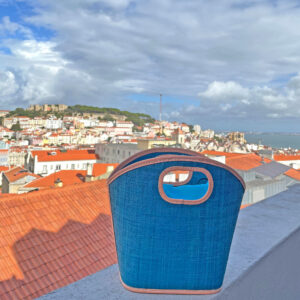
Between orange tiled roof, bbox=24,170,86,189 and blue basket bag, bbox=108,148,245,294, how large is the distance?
52.6 feet

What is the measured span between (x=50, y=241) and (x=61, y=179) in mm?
14276

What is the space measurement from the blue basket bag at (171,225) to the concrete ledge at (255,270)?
7 centimetres

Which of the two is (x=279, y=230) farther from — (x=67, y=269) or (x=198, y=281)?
(x=67, y=269)

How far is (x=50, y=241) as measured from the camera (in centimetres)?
509

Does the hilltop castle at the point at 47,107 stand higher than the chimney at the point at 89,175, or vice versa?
the hilltop castle at the point at 47,107

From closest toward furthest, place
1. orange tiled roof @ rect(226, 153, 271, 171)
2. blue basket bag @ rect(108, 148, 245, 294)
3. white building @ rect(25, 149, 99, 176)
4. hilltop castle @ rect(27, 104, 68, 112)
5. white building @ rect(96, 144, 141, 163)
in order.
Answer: blue basket bag @ rect(108, 148, 245, 294)
orange tiled roof @ rect(226, 153, 271, 171)
white building @ rect(96, 144, 141, 163)
white building @ rect(25, 149, 99, 176)
hilltop castle @ rect(27, 104, 68, 112)

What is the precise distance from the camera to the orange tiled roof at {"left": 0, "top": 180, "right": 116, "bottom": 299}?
4320 millimetres

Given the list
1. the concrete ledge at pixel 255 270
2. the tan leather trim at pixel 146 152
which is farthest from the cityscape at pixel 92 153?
the tan leather trim at pixel 146 152

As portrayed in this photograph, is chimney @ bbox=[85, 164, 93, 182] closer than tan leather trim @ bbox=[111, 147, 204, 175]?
No

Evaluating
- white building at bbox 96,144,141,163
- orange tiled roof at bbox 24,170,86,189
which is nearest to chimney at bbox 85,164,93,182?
orange tiled roof at bbox 24,170,86,189

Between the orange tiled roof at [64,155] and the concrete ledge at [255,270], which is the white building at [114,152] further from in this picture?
the concrete ledge at [255,270]

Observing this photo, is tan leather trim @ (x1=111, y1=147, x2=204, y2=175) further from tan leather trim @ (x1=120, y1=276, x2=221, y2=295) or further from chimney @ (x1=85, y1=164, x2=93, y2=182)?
chimney @ (x1=85, y1=164, x2=93, y2=182)

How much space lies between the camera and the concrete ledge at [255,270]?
3.99 ft

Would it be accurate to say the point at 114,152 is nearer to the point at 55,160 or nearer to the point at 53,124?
the point at 55,160
